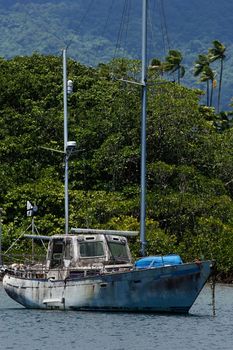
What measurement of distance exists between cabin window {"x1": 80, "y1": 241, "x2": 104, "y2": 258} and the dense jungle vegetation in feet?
55.1

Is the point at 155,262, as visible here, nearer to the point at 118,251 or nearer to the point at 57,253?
the point at 118,251

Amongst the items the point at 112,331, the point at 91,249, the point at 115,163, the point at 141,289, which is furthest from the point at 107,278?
the point at 115,163

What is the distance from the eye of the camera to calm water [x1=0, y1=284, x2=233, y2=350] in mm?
33438

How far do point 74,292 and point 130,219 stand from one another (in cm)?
1962

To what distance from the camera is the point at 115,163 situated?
6512 centimetres

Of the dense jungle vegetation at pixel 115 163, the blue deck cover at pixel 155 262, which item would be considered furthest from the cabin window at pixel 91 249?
the dense jungle vegetation at pixel 115 163

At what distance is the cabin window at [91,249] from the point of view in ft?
138

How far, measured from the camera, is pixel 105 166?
6594cm

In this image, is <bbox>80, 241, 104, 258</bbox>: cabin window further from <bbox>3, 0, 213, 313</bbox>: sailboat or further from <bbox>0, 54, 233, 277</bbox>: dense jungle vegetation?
<bbox>0, 54, 233, 277</bbox>: dense jungle vegetation

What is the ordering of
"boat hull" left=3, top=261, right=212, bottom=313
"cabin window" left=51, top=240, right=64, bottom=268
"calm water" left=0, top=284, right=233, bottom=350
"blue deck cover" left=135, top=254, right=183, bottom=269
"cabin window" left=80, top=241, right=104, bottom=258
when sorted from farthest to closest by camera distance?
"cabin window" left=51, top=240, right=64, bottom=268 → "cabin window" left=80, top=241, right=104, bottom=258 → "blue deck cover" left=135, top=254, right=183, bottom=269 → "boat hull" left=3, top=261, right=212, bottom=313 → "calm water" left=0, top=284, right=233, bottom=350

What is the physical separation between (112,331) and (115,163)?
97.1 ft

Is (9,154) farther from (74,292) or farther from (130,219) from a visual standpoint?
(74,292)

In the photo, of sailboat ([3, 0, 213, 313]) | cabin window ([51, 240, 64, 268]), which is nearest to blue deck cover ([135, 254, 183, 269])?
sailboat ([3, 0, 213, 313])

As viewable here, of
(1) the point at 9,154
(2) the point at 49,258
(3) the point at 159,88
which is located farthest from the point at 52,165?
(2) the point at 49,258
